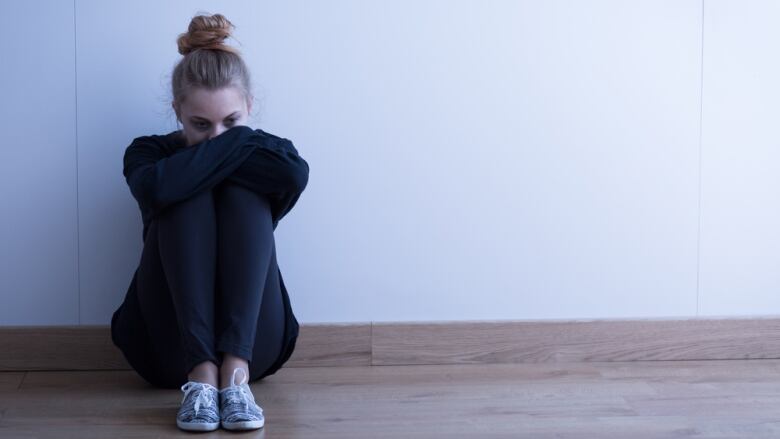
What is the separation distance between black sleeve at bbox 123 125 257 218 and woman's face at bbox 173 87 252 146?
0.06 metres

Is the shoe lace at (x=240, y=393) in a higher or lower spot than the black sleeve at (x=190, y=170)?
lower

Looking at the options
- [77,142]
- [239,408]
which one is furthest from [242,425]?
[77,142]

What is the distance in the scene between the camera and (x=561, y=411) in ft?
5.64

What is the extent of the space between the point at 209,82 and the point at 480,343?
84cm

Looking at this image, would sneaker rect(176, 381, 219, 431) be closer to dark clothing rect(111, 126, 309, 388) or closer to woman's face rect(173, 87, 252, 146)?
dark clothing rect(111, 126, 309, 388)

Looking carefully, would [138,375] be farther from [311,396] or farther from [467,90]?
[467,90]

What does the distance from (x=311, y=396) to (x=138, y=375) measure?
16.8 inches

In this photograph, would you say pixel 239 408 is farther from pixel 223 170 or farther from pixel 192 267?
pixel 223 170

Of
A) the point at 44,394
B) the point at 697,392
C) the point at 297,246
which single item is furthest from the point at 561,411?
the point at 44,394

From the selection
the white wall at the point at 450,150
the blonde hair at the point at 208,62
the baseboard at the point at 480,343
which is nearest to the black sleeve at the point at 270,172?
the blonde hair at the point at 208,62

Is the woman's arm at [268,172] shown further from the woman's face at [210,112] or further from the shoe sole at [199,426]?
the shoe sole at [199,426]

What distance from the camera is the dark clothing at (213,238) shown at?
1.64 meters

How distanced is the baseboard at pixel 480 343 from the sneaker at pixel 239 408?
0.44 meters

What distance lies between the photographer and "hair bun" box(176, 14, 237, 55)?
1815mm
